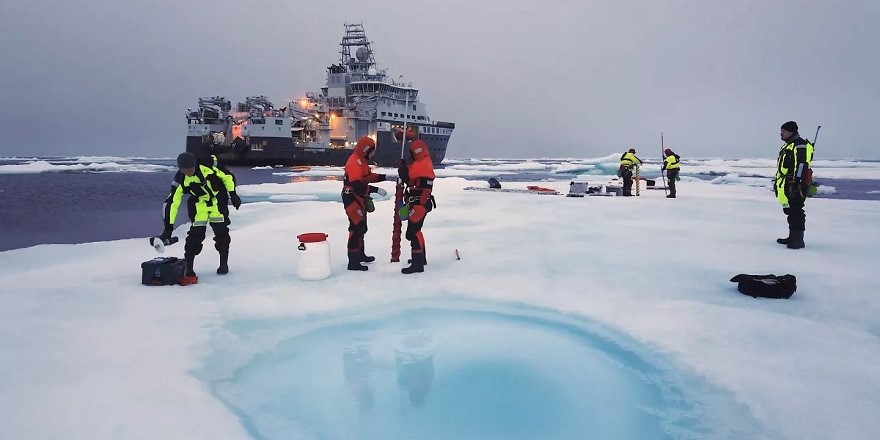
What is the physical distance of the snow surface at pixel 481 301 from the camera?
267 cm

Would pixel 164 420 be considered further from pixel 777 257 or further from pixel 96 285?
pixel 777 257

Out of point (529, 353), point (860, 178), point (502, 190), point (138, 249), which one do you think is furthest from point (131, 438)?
point (860, 178)

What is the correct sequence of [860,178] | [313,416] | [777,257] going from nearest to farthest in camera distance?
[313,416] → [777,257] → [860,178]

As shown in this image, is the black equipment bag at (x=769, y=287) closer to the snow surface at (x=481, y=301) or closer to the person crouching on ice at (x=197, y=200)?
the snow surface at (x=481, y=301)

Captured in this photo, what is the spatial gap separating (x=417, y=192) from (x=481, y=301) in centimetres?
164

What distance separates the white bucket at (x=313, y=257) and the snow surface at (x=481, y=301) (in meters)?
0.22

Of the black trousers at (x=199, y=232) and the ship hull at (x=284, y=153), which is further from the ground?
the ship hull at (x=284, y=153)

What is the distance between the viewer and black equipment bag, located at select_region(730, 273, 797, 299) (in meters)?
4.71

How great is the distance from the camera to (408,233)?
598 cm

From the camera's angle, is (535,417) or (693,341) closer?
(535,417)

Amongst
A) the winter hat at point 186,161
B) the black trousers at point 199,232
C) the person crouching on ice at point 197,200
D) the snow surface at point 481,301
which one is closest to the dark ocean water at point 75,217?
the snow surface at point 481,301

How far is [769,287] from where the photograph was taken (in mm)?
4711

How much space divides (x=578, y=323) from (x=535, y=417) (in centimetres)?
163

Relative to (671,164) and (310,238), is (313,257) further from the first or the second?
(671,164)
